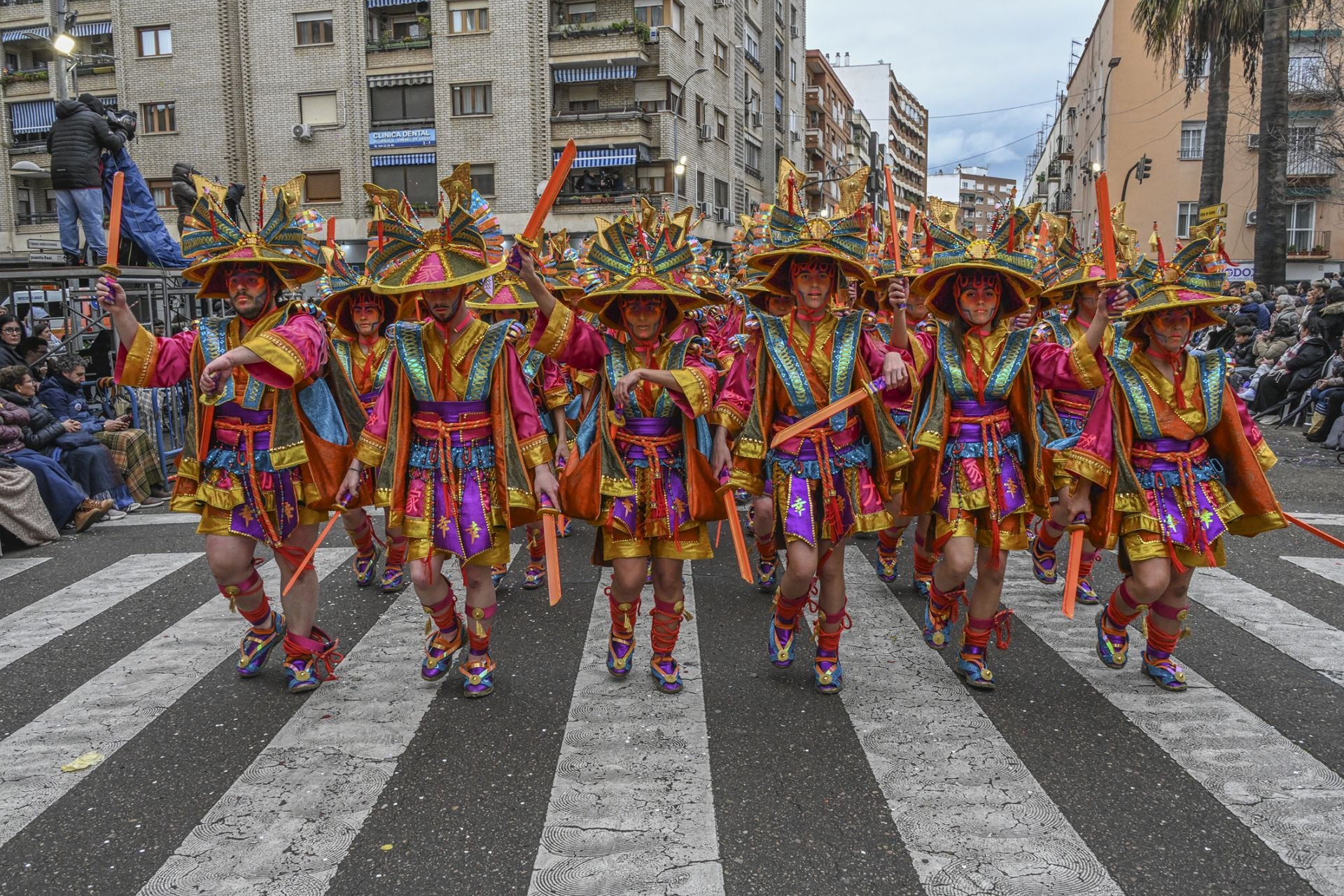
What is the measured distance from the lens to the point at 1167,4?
794 inches

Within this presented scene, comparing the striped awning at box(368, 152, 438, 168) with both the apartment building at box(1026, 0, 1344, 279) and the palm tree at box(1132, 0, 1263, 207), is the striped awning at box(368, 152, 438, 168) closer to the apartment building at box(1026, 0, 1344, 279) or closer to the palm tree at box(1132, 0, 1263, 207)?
the palm tree at box(1132, 0, 1263, 207)

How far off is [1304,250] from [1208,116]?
20931 millimetres

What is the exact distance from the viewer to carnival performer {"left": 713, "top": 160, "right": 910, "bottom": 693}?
14.2ft

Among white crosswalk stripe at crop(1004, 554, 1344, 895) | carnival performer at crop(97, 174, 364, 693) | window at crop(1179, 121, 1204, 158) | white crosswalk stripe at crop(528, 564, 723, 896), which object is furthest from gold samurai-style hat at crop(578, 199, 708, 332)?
window at crop(1179, 121, 1204, 158)

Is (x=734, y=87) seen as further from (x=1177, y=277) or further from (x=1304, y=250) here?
(x=1177, y=277)

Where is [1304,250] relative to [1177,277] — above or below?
above

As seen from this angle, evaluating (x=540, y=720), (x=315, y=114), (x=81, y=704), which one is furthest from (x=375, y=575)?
(x=315, y=114)

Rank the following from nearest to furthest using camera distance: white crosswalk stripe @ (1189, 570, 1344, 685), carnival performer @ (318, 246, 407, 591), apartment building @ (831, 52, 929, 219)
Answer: white crosswalk stripe @ (1189, 570, 1344, 685)
carnival performer @ (318, 246, 407, 591)
apartment building @ (831, 52, 929, 219)

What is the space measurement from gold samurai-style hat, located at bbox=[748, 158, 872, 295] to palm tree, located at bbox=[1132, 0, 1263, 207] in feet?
59.0

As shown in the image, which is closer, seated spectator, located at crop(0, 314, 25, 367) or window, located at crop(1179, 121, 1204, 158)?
seated spectator, located at crop(0, 314, 25, 367)

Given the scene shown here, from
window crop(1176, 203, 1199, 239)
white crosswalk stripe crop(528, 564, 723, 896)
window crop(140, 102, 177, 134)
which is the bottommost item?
Answer: white crosswalk stripe crop(528, 564, 723, 896)

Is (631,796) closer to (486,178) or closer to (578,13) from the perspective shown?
(486,178)

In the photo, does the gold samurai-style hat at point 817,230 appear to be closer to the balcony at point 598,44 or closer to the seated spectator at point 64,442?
the seated spectator at point 64,442

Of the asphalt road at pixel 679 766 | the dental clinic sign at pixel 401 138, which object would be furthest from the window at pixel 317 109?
the asphalt road at pixel 679 766
